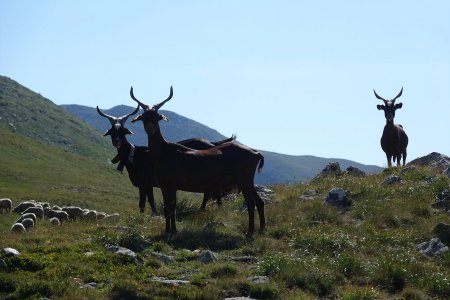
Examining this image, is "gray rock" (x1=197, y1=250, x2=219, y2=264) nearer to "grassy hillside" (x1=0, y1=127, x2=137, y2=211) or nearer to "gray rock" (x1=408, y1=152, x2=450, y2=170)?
"gray rock" (x1=408, y1=152, x2=450, y2=170)

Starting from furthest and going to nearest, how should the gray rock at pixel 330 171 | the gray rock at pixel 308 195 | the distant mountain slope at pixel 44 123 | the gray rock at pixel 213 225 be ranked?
the distant mountain slope at pixel 44 123
the gray rock at pixel 330 171
the gray rock at pixel 308 195
the gray rock at pixel 213 225

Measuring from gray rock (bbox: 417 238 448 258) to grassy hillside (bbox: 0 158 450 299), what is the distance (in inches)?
7.5

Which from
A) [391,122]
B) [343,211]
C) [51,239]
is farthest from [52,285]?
[391,122]

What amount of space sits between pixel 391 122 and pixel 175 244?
15.7 m

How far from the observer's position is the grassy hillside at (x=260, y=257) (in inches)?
452

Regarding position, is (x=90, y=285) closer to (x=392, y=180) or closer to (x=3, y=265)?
(x=3, y=265)

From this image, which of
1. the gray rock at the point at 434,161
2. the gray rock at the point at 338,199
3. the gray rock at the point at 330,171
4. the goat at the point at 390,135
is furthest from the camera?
the goat at the point at 390,135

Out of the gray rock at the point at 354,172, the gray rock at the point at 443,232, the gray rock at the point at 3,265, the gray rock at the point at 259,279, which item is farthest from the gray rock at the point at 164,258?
the gray rock at the point at 354,172

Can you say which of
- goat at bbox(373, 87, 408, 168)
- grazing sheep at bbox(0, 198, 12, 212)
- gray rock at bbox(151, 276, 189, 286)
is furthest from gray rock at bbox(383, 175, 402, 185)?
grazing sheep at bbox(0, 198, 12, 212)

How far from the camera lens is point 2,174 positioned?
8369cm

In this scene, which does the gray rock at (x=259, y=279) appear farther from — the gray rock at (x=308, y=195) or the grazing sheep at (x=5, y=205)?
the grazing sheep at (x=5, y=205)

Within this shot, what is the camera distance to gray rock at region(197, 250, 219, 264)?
13.2 meters

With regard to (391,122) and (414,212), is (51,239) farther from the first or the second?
(391,122)

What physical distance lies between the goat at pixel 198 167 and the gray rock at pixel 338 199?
9.25ft
